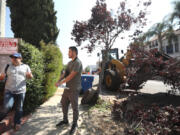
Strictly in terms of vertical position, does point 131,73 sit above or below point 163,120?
above

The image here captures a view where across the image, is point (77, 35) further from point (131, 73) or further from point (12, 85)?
point (12, 85)

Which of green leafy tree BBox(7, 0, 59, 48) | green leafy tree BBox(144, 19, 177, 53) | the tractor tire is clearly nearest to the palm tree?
green leafy tree BBox(144, 19, 177, 53)

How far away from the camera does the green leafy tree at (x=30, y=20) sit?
8336 mm

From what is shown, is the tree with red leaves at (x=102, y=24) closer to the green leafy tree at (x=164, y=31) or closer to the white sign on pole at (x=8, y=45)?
the white sign on pole at (x=8, y=45)

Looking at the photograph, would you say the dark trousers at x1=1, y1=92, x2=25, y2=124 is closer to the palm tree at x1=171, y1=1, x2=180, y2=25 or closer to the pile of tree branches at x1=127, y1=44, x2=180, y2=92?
the pile of tree branches at x1=127, y1=44, x2=180, y2=92

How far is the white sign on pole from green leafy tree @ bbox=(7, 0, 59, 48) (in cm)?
450

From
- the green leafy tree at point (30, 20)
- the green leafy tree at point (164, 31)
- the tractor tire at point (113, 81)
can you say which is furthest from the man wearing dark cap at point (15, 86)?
the green leafy tree at point (164, 31)

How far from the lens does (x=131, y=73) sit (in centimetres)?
381

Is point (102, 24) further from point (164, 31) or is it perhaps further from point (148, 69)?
point (164, 31)

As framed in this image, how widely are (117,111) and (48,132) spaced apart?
185 centimetres

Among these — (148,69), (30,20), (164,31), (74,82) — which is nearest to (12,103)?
(74,82)

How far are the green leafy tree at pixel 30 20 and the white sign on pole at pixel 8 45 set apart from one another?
177 inches

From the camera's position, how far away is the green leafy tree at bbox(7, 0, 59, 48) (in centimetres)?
834

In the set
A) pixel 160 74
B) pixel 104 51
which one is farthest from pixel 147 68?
pixel 104 51
